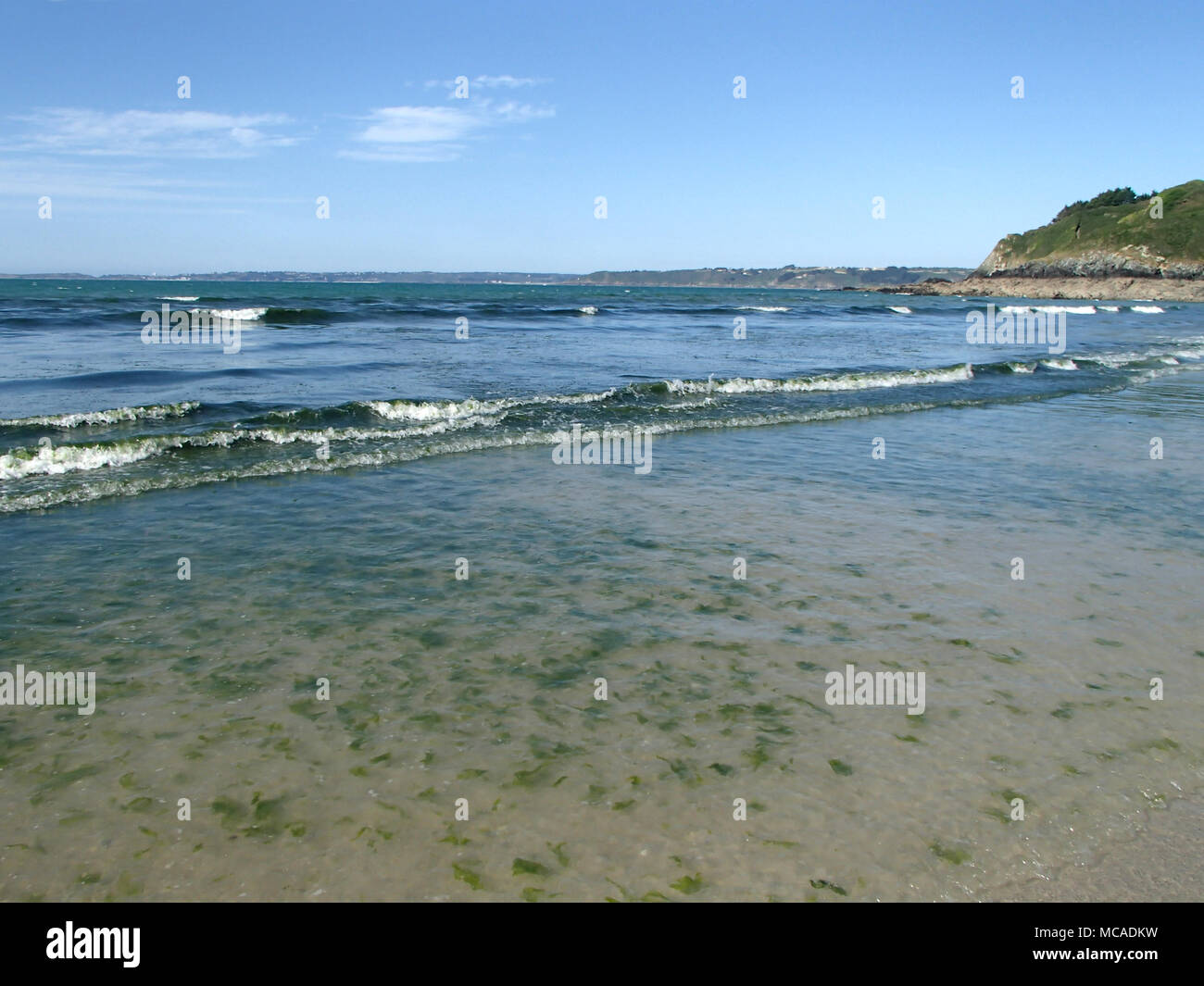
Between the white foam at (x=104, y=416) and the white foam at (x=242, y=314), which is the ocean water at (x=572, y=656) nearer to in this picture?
the white foam at (x=104, y=416)

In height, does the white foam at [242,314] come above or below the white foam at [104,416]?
above

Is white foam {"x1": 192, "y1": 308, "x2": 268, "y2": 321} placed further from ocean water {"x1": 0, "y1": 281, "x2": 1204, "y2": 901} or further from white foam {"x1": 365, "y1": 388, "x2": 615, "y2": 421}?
white foam {"x1": 365, "y1": 388, "x2": 615, "y2": 421}

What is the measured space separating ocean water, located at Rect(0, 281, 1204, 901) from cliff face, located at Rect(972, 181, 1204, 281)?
114m

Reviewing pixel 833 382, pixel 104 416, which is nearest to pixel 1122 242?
pixel 833 382

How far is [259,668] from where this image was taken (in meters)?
4.88

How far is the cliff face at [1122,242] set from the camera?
340ft

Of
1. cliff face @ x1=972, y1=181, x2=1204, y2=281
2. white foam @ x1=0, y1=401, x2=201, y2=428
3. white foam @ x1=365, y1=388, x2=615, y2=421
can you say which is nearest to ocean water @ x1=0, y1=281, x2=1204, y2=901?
white foam @ x1=0, y1=401, x2=201, y2=428

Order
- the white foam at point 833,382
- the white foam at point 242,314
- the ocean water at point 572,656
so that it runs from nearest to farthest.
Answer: the ocean water at point 572,656 < the white foam at point 833,382 < the white foam at point 242,314

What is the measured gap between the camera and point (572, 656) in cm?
511

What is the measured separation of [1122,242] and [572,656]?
134m

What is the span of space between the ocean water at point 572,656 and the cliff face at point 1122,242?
4485 inches

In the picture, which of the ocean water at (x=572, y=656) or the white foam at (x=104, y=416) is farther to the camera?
the white foam at (x=104, y=416)

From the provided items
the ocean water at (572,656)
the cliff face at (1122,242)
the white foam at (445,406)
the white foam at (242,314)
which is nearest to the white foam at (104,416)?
the ocean water at (572,656)

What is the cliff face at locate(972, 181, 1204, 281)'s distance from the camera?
104 m
